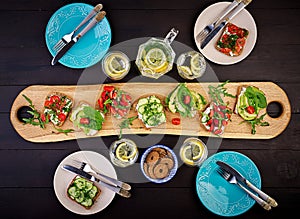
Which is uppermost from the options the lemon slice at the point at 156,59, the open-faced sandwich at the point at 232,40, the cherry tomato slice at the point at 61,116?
the open-faced sandwich at the point at 232,40

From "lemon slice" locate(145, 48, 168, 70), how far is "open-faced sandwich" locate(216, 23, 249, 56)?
313 mm

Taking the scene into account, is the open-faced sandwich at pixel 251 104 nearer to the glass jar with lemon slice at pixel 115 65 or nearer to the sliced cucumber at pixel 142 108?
the sliced cucumber at pixel 142 108

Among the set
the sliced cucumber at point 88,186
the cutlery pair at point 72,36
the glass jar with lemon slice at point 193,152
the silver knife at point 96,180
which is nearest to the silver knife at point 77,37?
the cutlery pair at point 72,36

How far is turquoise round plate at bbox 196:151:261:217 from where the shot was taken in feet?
7.91

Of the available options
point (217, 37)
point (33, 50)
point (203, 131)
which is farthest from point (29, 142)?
point (217, 37)

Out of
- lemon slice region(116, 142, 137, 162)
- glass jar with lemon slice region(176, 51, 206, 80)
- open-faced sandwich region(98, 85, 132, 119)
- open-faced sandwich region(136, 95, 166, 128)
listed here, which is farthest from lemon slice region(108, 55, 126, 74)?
lemon slice region(116, 142, 137, 162)

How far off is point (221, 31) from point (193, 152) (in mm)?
692

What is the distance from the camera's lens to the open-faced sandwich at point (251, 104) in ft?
7.81

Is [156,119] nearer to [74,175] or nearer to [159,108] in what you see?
[159,108]

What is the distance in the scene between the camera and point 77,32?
2.41 metres

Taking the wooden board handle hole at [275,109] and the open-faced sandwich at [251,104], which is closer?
the open-faced sandwich at [251,104]

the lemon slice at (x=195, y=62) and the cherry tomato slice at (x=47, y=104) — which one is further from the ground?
the lemon slice at (x=195, y=62)

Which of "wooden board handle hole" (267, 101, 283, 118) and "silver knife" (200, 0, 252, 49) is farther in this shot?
"wooden board handle hole" (267, 101, 283, 118)

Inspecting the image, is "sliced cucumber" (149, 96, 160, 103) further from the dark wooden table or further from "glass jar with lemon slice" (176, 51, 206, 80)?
the dark wooden table
